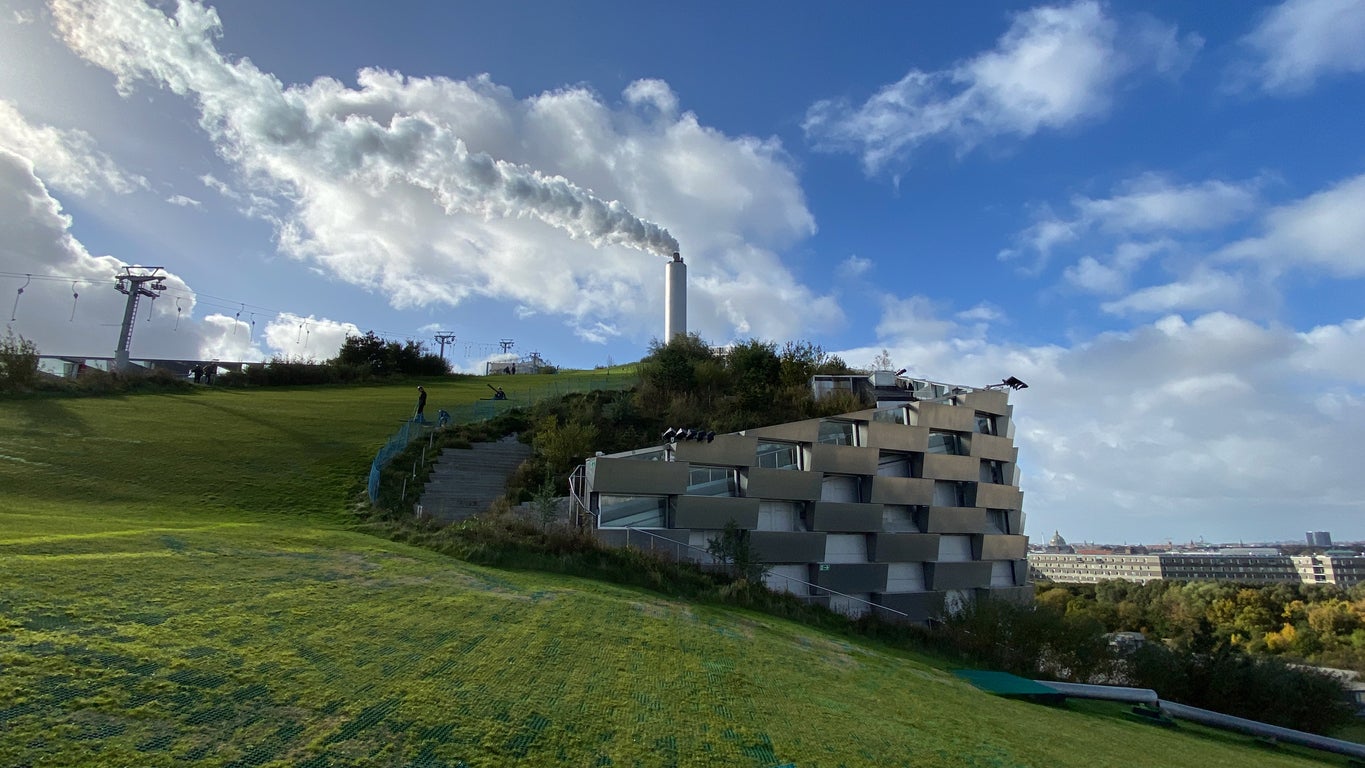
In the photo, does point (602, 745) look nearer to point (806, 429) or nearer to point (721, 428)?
point (806, 429)

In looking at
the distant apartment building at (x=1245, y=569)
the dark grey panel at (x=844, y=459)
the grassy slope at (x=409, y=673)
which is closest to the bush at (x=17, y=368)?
the grassy slope at (x=409, y=673)

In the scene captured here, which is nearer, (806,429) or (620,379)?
(806,429)

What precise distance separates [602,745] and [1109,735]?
9151 millimetres

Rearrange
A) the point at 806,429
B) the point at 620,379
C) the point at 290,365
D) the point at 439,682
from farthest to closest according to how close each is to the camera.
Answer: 1. the point at 290,365
2. the point at 620,379
3. the point at 806,429
4. the point at 439,682

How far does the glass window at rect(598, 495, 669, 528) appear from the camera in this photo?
824 inches

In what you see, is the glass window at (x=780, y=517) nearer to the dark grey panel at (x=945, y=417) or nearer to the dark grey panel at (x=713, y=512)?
the dark grey panel at (x=713, y=512)

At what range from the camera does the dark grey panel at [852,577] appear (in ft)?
85.5

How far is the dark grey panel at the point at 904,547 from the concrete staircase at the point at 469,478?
13974mm

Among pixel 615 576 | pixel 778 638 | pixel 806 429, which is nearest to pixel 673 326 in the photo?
pixel 806 429

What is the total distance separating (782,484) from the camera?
2461 centimetres

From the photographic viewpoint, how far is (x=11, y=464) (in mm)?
17406

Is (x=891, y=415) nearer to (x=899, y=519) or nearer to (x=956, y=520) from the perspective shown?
(x=899, y=519)

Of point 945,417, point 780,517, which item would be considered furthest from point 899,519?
point 780,517

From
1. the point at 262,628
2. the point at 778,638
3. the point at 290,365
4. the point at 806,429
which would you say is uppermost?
the point at 290,365
